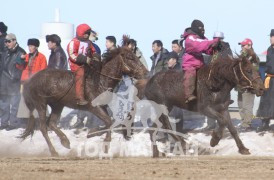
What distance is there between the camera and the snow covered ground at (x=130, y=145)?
1905cm

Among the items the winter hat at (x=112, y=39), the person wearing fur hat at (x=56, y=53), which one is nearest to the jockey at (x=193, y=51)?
the winter hat at (x=112, y=39)

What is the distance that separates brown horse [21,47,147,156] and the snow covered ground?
549mm

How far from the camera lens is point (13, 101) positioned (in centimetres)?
2334

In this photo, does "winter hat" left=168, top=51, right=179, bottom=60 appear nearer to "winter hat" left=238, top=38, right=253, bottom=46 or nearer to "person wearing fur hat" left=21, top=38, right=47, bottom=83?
"winter hat" left=238, top=38, right=253, bottom=46

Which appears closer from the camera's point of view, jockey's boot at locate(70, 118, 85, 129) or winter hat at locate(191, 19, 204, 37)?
winter hat at locate(191, 19, 204, 37)

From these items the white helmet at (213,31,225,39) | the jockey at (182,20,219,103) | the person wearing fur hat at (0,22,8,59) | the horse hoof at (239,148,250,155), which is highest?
the person wearing fur hat at (0,22,8,59)

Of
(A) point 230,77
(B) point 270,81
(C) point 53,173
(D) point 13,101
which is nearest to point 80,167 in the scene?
(C) point 53,173

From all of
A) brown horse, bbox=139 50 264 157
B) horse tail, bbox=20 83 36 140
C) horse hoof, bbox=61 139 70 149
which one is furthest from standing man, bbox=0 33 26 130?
brown horse, bbox=139 50 264 157

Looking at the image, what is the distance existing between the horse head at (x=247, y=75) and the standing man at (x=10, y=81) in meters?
6.85

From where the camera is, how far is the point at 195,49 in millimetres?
18375

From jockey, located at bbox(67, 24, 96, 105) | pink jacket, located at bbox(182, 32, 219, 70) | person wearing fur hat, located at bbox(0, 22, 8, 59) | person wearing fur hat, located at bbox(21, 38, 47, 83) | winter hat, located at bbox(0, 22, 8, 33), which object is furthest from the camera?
winter hat, located at bbox(0, 22, 8, 33)

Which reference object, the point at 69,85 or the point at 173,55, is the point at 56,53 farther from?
the point at 69,85

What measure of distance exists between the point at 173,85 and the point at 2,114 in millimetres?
5977

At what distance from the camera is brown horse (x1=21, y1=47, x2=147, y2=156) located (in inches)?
713
